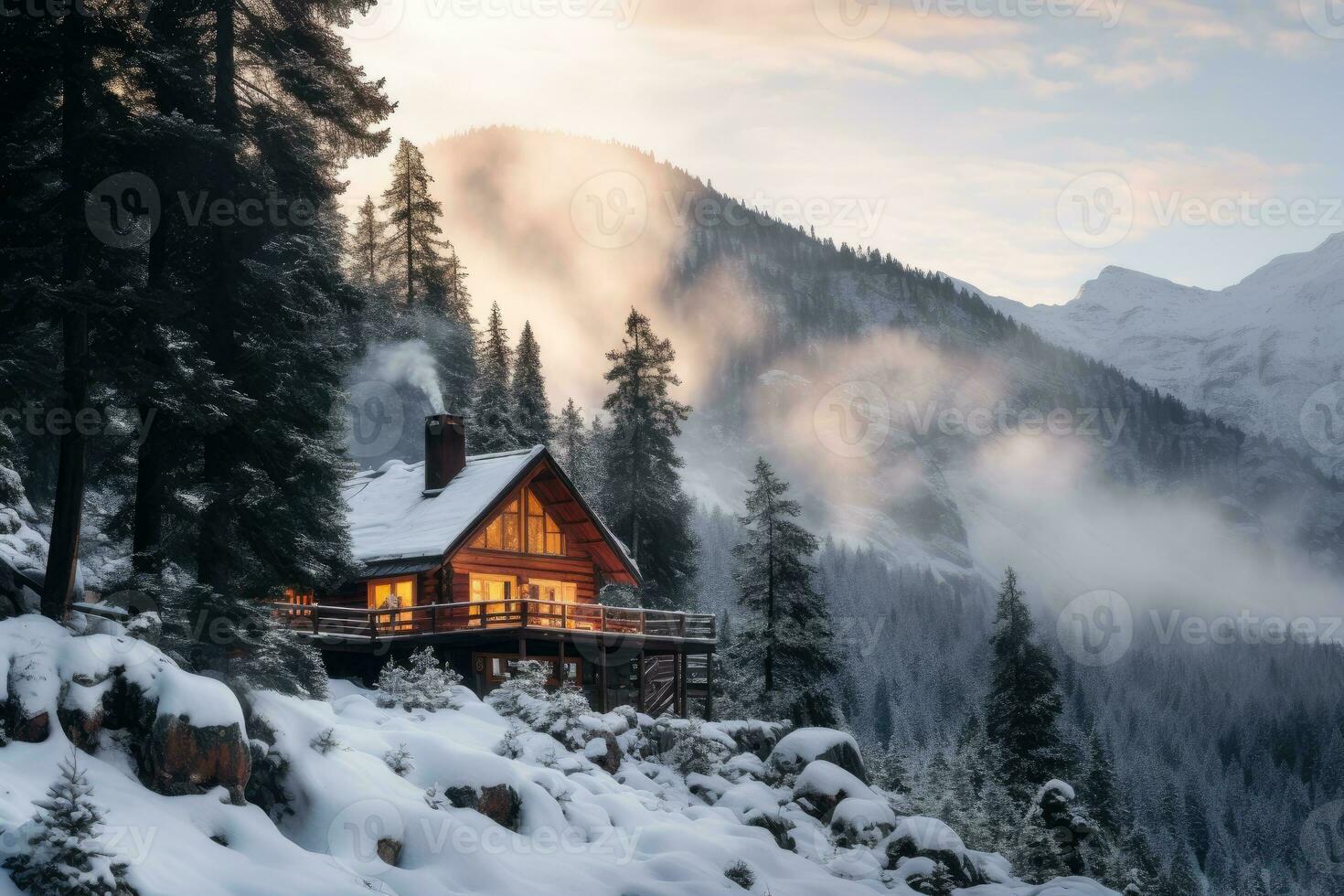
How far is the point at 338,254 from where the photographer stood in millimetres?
21000

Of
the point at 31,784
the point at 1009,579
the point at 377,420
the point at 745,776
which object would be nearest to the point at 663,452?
the point at 1009,579

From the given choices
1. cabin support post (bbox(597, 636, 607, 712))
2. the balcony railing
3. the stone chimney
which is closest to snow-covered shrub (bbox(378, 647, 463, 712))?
the balcony railing

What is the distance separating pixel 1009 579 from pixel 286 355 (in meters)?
40.0

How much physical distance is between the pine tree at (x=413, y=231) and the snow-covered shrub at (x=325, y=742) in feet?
233

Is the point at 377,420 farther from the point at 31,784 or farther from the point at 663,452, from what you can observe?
the point at 31,784

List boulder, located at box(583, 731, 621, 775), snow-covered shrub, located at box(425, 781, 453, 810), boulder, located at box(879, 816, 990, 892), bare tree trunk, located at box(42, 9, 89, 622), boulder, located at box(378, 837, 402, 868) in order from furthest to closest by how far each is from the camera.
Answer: boulder, located at box(583, 731, 621, 775) → boulder, located at box(879, 816, 990, 892) → snow-covered shrub, located at box(425, 781, 453, 810) → boulder, located at box(378, 837, 402, 868) → bare tree trunk, located at box(42, 9, 89, 622)

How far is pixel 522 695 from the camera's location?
90.4 ft

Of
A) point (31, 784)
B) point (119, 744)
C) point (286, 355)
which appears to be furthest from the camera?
point (286, 355)

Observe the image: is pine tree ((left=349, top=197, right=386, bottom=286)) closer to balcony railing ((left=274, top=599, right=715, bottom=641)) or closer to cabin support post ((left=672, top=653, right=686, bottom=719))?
balcony railing ((left=274, top=599, right=715, bottom=641))

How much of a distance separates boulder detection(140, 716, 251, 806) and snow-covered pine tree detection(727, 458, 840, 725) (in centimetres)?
2929

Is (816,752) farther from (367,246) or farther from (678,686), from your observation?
(367,246)

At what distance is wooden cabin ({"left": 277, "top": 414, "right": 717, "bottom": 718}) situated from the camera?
1334 inches

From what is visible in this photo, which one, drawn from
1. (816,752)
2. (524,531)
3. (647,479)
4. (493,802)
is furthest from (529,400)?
(493,802)

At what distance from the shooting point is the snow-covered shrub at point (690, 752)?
2819 cm
